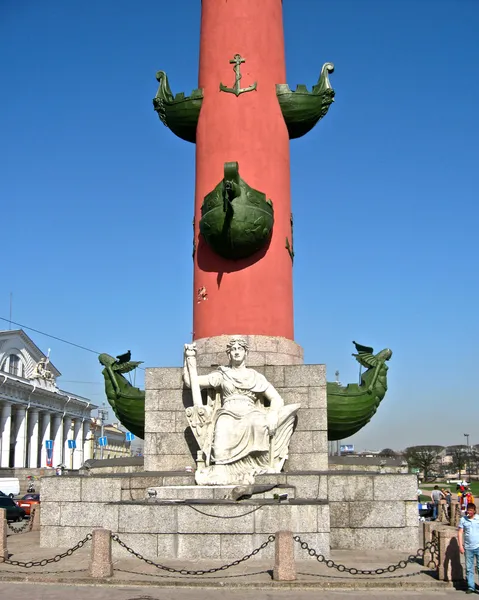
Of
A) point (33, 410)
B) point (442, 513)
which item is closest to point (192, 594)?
point (442, 513)

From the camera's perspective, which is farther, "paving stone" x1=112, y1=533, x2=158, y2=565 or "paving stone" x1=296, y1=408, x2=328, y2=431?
"paving stone" x1=296, y1=408, x2=328, y2=431

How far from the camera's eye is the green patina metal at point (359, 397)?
1293cm

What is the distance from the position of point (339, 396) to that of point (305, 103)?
5709 mm

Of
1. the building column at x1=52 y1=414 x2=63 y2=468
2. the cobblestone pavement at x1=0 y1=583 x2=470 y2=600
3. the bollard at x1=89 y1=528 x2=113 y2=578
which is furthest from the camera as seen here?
the building column at x1=52 y1=414 x2=63 y2=468

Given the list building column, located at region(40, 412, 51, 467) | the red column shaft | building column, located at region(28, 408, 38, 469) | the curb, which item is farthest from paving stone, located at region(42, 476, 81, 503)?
building column, located at region(40, 412, 51, 467)

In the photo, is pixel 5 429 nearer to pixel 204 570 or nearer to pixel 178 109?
pixel 178 109

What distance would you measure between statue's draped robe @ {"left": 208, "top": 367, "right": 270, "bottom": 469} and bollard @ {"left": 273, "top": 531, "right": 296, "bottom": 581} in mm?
2961

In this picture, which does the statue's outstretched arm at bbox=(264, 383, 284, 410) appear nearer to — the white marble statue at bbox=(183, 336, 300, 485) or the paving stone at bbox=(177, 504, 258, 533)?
the white marble statue at bbox=(183, 336, 300, 485)

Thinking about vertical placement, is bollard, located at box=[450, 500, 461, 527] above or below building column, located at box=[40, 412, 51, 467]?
Answer: below

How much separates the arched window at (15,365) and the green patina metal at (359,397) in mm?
56597

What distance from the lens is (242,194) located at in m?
13.4

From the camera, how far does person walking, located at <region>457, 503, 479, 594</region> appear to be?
327 inches

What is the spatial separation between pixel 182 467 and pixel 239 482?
5.53ft

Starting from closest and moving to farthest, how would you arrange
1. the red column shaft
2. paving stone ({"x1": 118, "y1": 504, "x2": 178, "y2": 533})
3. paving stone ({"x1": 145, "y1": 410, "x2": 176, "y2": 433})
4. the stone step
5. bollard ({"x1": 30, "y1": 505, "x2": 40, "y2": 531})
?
1. paving stone ({"x1": 118, "y1": 504, "x2": 178, "y2": 533})
2. the stone step
3. paving stone ({"x1": 145, "y1": 410, "x2": 176, "y2": 433})
4. the red column shaft
5. bollard ({"x1": 30, "y1": 505, "x2": 40, "y2": 531})
